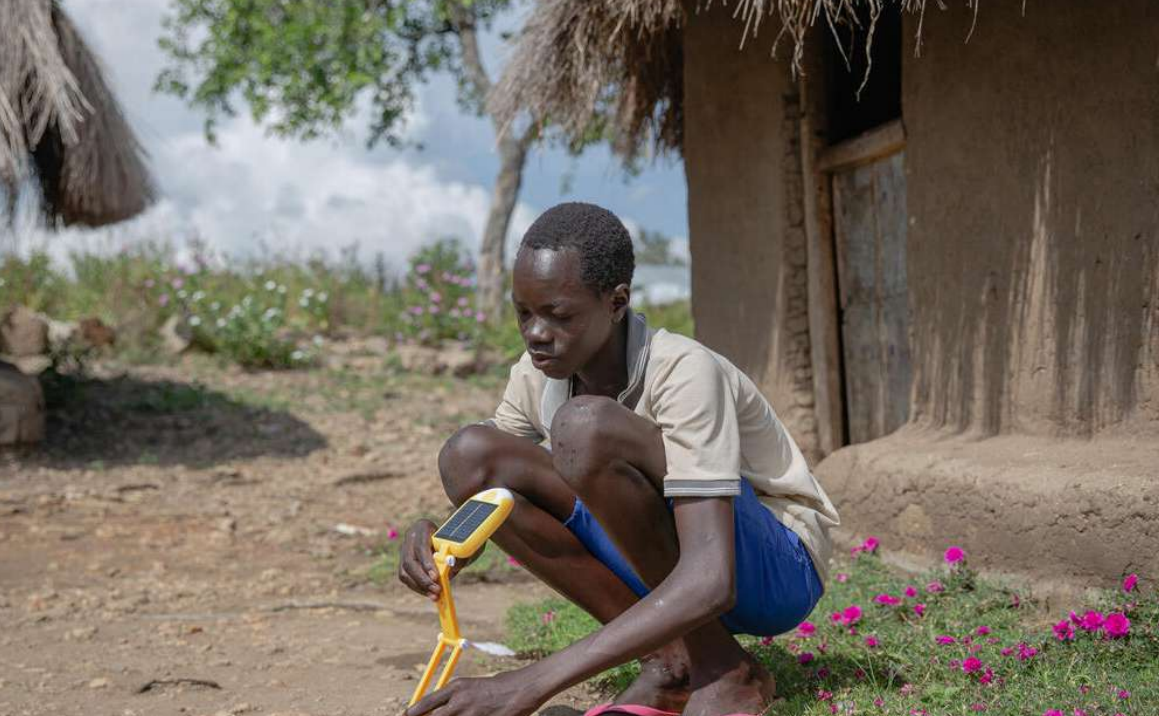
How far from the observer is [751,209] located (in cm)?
481

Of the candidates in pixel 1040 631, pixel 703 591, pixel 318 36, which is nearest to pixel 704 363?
pixel 703 591

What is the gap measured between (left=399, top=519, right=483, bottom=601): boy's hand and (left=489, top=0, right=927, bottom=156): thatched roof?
94.8 inches

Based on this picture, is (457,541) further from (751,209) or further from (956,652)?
(751,209)

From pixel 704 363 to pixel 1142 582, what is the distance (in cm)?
144

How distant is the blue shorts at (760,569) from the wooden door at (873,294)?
2189 millimetres

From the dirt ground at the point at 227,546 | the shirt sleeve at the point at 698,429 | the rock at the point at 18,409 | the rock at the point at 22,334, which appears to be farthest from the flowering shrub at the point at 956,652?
the rock at the point at 22,334

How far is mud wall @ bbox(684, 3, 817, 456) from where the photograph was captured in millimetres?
4711

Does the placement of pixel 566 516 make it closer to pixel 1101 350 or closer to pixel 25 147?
pixel 1101 350

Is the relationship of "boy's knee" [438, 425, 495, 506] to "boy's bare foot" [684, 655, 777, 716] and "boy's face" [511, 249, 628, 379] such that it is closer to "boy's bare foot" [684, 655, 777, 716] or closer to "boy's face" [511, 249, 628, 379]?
"boy's face" [511, 249, 628, 379]

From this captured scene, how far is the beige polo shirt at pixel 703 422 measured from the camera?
204 cm

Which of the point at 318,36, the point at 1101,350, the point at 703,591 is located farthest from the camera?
the point at 318,36

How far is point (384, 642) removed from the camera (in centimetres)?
339

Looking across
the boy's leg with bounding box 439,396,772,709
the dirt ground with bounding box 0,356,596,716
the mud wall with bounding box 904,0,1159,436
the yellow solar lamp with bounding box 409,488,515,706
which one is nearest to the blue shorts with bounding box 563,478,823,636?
the boy's leg with bounding box 439,396,772,709

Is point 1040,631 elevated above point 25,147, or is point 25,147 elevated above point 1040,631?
point 25,147
